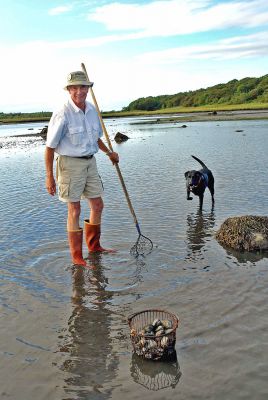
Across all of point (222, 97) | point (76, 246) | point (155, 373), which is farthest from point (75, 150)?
point (222, 97)

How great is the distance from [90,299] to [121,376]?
5.95ft

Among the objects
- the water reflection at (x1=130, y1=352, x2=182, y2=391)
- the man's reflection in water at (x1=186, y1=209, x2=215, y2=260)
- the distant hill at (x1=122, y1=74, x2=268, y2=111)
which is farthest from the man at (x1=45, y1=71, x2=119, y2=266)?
the distant hill at (x1=122, y1=74, x2=268, y2=111)

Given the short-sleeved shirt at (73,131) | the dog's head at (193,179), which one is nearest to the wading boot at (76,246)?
the short-sleeved shirt at (73,131)

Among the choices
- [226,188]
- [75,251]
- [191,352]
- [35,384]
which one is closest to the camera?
[35,384]

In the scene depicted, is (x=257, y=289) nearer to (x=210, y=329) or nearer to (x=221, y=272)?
(x=221, y=272)

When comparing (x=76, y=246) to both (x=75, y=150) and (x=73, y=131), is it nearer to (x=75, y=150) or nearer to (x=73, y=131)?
(x=75, y=150)

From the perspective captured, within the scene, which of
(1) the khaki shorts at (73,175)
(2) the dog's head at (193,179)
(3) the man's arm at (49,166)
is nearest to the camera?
(3) the man's arm at (49,166)

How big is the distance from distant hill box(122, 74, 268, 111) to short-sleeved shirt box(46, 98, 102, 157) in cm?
8281

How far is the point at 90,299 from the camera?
5727mm

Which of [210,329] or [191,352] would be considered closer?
[191,352]

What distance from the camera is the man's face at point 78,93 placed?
642 cm

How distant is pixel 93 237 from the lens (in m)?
7.45

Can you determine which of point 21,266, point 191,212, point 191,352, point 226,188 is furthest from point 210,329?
point 226,188

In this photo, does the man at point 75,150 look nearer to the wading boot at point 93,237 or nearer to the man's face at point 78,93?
the man's face at point 78,93
